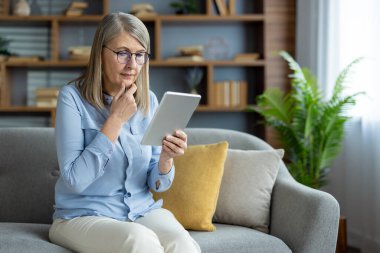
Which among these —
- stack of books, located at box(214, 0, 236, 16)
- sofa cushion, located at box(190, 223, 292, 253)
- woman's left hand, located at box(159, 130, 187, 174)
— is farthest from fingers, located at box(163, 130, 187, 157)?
stack of books, located at box(214, 0, 236, 16)

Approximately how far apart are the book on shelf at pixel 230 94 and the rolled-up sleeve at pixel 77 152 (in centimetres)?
308

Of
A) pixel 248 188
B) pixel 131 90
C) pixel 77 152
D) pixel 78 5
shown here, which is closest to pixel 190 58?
pixel 78 5

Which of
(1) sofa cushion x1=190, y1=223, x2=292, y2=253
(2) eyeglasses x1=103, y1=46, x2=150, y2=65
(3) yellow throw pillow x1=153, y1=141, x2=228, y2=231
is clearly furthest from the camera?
(3) yellow throw pillow x1=153, y1=141, x2=228, y2=231

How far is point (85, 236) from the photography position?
2.14m

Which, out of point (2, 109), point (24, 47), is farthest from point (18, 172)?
point (24, 47)

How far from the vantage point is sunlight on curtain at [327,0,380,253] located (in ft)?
13.4

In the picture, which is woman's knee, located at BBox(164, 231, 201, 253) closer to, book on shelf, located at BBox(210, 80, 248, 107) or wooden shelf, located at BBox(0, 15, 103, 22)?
book on shelf, located at BBox(210, 80, 248, 107)

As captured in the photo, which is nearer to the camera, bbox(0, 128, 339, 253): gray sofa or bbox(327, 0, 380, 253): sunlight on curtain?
bbox(0, 128, 339, 253): gray sofa

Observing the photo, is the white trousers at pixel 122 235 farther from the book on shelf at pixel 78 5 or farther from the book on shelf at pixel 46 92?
the book on shelf at pixel 78 5

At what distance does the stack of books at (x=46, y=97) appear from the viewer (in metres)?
5.19

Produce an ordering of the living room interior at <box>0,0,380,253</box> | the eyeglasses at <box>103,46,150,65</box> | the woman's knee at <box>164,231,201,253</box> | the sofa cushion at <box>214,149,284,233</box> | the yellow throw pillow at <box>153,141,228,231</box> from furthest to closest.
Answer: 1. the living room interior at <box>0,0,380,253</box>
2. the sofa cushion at <box>214,149,284,233</box>
3. the yellow throw pillow at <box>153,141,228,231</box>
4. the eyeglasses at <box>103,46,150,65</box>
5. the woman's knee at <box>164,231,201,253</box>

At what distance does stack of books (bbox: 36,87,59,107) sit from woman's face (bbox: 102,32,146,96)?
116 inches

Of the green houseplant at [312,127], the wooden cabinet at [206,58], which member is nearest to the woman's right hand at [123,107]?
the green houseplant at [312,127]

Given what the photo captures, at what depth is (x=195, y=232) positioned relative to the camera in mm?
2656
